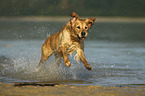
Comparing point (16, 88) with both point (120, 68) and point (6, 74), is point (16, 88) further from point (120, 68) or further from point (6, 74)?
point (120, 68)

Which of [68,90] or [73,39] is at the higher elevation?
[73,39]

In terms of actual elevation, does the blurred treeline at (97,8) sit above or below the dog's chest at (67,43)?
above

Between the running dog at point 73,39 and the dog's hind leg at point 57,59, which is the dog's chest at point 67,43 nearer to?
the running dog at point 73,39

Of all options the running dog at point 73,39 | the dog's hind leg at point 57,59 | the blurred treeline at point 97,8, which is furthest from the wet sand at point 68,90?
the blurred treeline at point 97,8

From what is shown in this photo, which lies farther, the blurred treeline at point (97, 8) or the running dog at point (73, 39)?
the blurred treeline at point (97, 8)

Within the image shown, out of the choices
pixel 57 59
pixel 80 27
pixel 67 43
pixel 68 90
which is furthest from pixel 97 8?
pixel 68 90

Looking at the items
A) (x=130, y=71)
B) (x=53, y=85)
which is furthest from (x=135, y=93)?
(x=130, y=71)

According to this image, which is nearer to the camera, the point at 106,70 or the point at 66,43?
the point at 66,43

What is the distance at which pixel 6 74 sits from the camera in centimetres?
1047

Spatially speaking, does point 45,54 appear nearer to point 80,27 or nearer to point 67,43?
point 67,43

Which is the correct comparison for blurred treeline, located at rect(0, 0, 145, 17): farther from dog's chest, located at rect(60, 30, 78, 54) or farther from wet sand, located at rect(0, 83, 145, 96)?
wet sand, located at rect(0, 83, 145, 96)

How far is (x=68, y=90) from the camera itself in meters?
8.05

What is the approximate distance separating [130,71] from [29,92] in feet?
14.3

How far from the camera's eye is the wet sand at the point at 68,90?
25.1 ft
